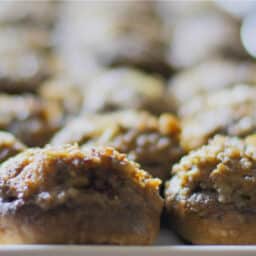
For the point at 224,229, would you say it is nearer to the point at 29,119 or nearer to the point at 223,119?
the point at 223,119

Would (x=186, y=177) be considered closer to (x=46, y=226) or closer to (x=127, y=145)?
(x=127, y=145)

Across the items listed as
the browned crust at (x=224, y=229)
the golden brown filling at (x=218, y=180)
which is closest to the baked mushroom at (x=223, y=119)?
the golden brown filling at (x=218, y=180)

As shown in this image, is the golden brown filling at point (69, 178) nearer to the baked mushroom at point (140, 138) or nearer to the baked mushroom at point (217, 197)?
the baked mushroom at point (217, 197)

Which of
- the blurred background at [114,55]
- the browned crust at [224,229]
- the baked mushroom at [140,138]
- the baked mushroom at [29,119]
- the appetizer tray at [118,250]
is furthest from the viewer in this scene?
the blurred background at [114,55]

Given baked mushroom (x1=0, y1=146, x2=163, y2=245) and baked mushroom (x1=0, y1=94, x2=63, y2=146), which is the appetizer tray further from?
baked mushroom (x1=0, y1=94, x2=63, y2=146)

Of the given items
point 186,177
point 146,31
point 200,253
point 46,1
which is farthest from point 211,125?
point 46,1

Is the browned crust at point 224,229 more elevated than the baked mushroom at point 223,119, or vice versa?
the baked mushroom at point 223,119
